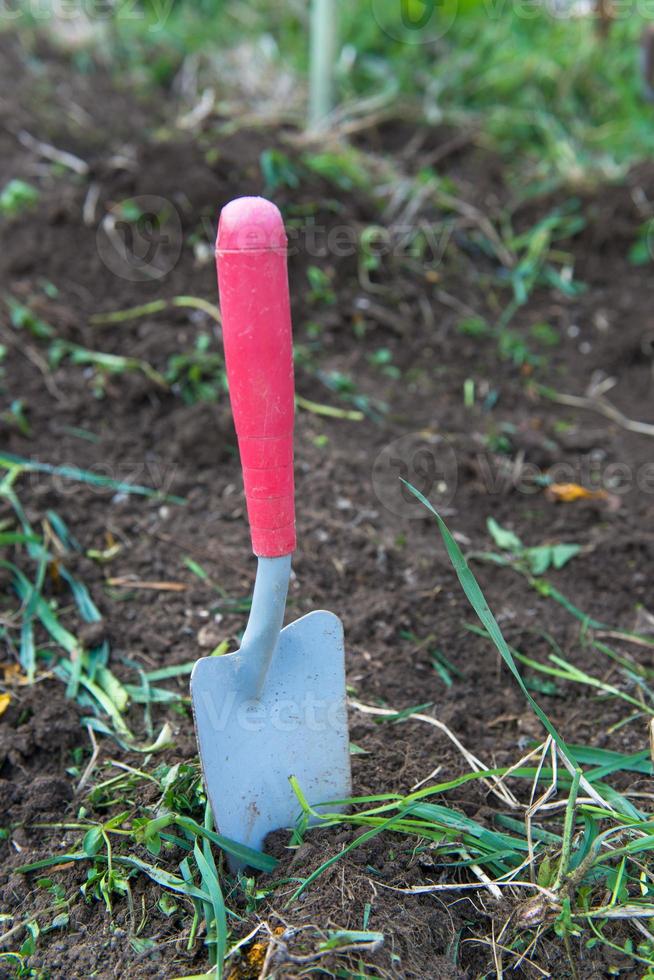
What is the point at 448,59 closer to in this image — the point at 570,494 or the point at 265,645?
the point at 570,494

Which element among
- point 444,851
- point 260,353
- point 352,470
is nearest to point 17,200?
point 352,470

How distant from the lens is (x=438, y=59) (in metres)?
3.69

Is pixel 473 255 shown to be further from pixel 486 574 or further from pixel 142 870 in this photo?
pixel 142 870

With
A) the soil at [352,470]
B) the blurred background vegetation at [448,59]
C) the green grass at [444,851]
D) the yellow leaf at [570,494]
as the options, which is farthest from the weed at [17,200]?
the green grass at [444,851]

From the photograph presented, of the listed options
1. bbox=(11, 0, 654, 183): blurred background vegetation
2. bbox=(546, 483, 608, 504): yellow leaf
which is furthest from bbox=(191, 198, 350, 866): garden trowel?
bbox=(11, 0, 654, 183): blurred background vegetation

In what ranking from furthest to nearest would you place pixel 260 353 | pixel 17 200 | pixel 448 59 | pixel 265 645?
pixel 448 59, pixel 17 200, pixel 265 645, pixel 260 353

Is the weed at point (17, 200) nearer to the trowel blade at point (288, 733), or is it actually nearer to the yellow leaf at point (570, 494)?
the yellow leaf at point (570, 494)

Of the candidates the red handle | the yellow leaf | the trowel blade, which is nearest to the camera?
the red handle

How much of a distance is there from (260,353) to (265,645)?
394 millimetres

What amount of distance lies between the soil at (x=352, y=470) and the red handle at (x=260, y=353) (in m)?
0.45

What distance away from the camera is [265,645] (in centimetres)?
118

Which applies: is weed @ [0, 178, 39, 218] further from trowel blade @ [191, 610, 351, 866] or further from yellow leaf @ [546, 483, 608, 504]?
trowel blade @ [191, 610, 351, 866]

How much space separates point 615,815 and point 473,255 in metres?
2.08

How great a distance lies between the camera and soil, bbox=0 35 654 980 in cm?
117
